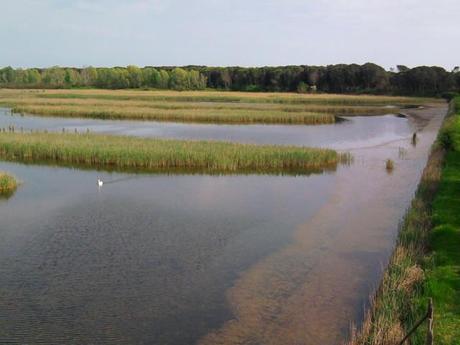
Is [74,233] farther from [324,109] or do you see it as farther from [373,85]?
[373,85]

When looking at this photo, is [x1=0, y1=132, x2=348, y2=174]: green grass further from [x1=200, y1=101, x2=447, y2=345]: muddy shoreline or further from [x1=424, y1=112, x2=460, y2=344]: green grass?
[x1=424, y1=112, x2=460, y2=344]: green grass

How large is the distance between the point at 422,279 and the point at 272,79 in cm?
8319

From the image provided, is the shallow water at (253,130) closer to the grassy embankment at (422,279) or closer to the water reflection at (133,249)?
the water reflection at (133,249)

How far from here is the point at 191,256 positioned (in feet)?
34.0

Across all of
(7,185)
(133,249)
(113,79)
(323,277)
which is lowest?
(323,277)

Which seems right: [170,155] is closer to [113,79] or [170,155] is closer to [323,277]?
[323,277]

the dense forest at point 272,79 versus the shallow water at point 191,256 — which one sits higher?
the dense forest at point 272,79

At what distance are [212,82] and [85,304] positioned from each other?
91.0 m

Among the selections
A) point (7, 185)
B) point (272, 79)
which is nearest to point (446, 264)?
point (7, 185)

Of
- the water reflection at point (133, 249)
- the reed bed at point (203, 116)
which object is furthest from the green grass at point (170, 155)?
the reed bed at point (203, 116)

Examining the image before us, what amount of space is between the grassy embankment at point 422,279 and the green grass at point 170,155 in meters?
8.25

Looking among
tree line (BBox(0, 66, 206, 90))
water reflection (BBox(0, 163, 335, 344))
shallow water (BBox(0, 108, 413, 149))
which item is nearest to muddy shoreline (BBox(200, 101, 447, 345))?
water reflection (BBox(0, 163, 335, 344))

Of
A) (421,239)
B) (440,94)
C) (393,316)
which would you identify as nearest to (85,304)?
(393,316)

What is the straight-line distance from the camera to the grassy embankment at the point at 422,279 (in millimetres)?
6312
